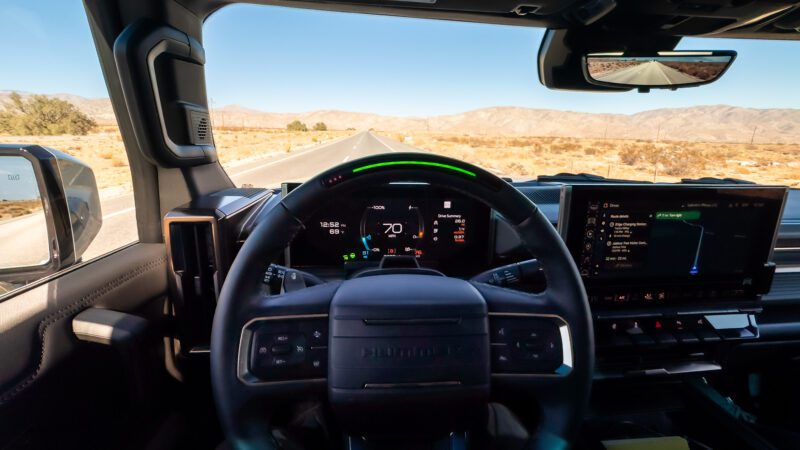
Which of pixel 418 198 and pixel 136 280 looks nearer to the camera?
pixel 136 280

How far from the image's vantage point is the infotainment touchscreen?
6.63ft

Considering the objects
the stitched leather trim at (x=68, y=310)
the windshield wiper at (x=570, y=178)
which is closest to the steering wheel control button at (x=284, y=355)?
the stitched leather trim at (x=68, y=310)

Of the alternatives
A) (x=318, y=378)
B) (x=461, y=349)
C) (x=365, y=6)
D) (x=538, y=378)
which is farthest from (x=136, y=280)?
(x=365, y=6)

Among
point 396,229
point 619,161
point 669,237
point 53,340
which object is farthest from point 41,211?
point 619,161

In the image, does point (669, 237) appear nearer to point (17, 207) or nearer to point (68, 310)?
point (68, 310)

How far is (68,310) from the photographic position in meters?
1.58

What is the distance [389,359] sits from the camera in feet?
3.33

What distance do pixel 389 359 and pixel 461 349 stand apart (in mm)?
181

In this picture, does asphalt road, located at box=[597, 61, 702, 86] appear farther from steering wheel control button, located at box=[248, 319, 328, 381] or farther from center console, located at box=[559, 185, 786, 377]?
steering wheel control button, located at box=[248, 319, 328, 381]

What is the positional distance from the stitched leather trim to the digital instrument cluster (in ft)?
2.63

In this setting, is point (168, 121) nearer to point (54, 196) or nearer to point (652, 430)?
point (54, 196)

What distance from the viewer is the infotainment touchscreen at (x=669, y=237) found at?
2020 millimetres

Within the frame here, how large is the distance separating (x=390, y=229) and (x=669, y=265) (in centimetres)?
152

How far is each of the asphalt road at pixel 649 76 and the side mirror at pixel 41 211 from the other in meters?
3.16
